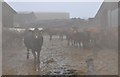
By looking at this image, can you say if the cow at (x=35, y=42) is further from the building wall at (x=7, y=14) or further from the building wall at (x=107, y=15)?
the building wall at (x=7, y=14)

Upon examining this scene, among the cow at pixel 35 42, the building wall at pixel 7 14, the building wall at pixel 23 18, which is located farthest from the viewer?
the building wall at pixel 23 18

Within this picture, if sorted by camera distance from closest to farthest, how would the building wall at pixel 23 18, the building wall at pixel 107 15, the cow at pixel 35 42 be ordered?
the cow at pixel 35 42 < the building wall at pixel 107 15 < the building wall at pixel 23 18

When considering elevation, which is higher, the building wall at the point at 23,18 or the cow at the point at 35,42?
the building wall at the point at 23,18

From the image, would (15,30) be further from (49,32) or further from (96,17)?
(96,17)

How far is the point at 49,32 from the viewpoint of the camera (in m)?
28.8

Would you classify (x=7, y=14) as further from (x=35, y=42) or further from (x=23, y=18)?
(x=35, y=42)

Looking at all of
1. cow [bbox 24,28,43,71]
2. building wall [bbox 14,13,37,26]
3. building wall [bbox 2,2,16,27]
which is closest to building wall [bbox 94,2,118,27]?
building wall [bbox 2,2,16,27]

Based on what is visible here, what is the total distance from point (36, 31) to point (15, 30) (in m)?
9.60

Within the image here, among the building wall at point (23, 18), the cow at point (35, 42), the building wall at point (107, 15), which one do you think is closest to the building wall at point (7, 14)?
Result: the building wall at point (23, 18)

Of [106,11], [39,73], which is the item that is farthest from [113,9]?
[39,73]

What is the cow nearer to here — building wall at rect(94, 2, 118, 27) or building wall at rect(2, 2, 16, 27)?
building wall at rect(94, 2, 118, 27)

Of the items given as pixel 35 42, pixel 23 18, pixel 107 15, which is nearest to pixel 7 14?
pixel 23 18

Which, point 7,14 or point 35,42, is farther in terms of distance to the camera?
point 7,14

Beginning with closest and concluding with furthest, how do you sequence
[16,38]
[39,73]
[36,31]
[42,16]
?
[39,73] < [36,31] < [16,38] < [42,16]
